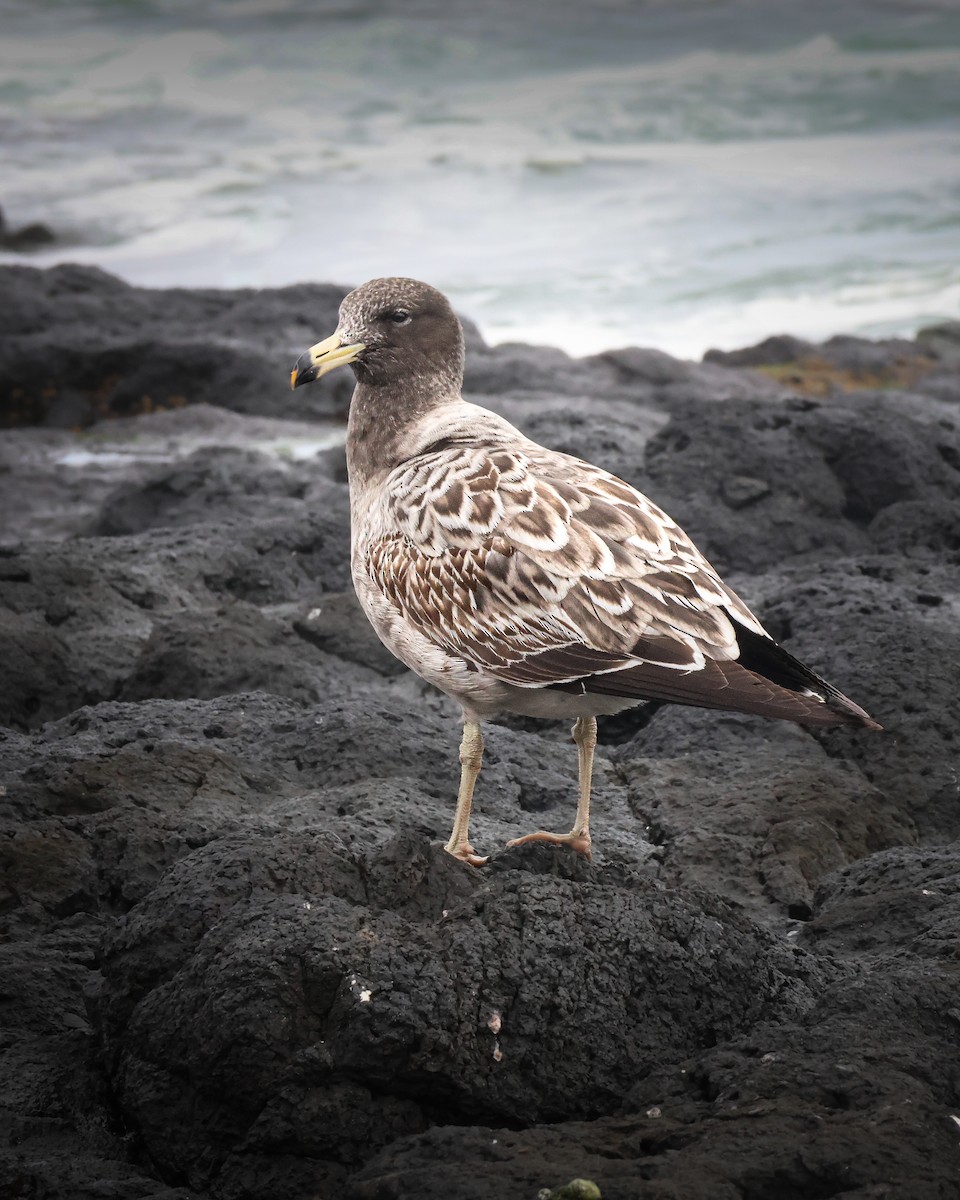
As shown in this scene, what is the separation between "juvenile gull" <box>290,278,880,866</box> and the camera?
4.61 meters

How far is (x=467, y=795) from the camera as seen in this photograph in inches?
196

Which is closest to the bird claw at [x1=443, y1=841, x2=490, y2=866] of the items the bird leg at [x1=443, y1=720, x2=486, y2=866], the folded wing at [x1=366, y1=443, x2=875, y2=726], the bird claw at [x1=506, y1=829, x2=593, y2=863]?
the bird leg at [x1=443, y1=720, x2=486, y2=866]

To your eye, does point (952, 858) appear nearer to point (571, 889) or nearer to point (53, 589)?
point (571, 889)

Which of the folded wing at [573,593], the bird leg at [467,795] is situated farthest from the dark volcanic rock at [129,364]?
the bird leg at [467,795]

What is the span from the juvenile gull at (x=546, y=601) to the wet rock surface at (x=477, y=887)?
57 centimetres

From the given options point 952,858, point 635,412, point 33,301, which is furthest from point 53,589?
point 33,301

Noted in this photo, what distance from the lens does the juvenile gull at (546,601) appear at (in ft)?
15.1

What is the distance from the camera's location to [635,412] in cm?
1312

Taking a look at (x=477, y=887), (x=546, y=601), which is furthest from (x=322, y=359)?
(x=477, y=887)

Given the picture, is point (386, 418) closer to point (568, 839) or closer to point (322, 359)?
point (322, 359)

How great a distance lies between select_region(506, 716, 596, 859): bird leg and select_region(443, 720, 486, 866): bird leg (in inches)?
6.1

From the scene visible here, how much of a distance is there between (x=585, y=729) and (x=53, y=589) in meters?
3.46

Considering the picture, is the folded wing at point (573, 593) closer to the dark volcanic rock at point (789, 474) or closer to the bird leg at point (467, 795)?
the bird leg at point (467, 795)

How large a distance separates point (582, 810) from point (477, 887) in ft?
2.98
